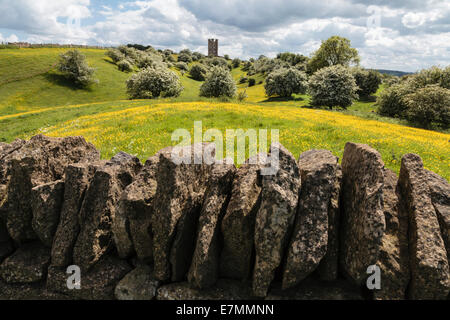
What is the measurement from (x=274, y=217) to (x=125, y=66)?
10933 cm

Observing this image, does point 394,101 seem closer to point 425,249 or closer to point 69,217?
point 425,249

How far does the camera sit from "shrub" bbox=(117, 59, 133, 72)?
98438 mm

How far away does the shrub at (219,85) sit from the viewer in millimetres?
57094

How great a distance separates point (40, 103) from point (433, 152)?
265 feet

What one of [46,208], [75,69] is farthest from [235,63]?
[46,208]

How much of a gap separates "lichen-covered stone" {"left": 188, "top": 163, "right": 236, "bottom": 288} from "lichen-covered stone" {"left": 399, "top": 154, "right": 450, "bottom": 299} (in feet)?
11.3

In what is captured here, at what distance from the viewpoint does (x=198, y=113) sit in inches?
822

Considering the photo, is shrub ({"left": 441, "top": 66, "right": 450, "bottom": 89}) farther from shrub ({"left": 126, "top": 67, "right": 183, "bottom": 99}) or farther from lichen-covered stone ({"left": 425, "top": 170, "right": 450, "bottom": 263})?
lichen-covered stone ({"left": 425, "top": 170, "right": 450, "bottom": 263})

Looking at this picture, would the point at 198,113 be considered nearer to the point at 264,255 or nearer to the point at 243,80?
the point at 264,255

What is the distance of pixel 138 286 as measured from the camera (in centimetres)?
527

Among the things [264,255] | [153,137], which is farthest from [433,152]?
[153,137]

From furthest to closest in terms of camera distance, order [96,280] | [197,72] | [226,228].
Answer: [197,72] < [96,280] < [226,228]

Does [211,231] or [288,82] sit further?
[288,82]

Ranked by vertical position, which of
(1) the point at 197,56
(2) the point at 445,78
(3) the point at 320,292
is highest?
(1) the point at 197,56
